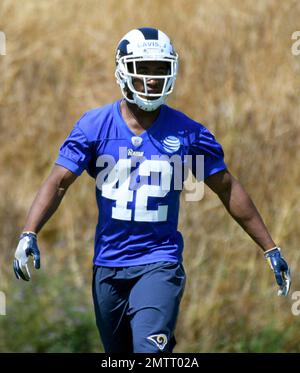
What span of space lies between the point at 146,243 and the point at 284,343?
9.50 ft

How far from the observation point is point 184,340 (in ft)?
26.4

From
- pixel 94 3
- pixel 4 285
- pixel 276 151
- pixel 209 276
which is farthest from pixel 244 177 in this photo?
pixel 94 3

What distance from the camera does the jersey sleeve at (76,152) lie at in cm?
534

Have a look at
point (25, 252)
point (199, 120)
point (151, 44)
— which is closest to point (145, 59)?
point (151, 44)

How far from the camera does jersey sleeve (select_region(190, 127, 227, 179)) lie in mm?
5449

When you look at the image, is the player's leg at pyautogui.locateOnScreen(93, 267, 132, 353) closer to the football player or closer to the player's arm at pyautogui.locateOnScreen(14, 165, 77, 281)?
the football player

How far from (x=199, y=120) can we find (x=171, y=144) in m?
3.48

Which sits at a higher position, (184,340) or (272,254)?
(272,254)

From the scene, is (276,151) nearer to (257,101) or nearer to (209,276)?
(257,101)

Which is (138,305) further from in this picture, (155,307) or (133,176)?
(133,176)

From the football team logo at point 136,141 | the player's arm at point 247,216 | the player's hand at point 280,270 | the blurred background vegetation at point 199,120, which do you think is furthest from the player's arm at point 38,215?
the blurred background vegetation at point 199,120

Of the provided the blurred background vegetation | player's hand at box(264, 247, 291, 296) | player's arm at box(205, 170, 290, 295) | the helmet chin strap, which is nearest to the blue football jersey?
the helmet chin strap

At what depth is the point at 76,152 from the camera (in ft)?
17.5
